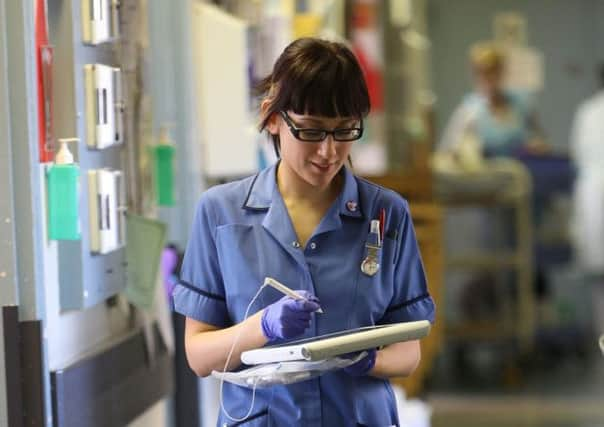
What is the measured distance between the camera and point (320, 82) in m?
1.96

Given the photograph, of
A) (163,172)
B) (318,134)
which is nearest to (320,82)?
(318,134)

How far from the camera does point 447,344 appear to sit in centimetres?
823

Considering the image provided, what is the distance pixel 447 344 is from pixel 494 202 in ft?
3.99

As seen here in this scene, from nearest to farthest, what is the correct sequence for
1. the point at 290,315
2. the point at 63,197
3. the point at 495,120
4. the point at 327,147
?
1. the point at 290,315
2. the point at 327,147
3. the point at 63,197
4. the point at 495,120

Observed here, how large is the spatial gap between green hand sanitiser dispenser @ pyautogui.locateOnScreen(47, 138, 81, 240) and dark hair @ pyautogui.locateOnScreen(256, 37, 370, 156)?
43 cm

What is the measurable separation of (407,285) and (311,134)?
32cm

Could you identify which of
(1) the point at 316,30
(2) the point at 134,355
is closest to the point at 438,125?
(1) the point at 316,30

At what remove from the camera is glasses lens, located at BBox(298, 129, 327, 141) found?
1979 millimetres

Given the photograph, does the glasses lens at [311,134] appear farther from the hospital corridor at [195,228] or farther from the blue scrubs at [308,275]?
the blue scrubs at [308,275]

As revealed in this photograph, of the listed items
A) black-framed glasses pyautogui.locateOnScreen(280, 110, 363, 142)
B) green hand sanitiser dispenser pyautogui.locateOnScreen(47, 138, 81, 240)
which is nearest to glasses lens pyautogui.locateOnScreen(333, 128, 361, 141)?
black-framed glasses pyautogui.locateOnScreen(280, 110, 363, 142)

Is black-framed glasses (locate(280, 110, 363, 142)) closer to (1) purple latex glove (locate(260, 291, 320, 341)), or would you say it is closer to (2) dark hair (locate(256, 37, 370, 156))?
(2) dark hair (locate(256, 37, 370, 156))

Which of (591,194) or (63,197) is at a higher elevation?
(63,197)

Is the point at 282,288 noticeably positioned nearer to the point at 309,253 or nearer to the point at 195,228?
the point at 309,253

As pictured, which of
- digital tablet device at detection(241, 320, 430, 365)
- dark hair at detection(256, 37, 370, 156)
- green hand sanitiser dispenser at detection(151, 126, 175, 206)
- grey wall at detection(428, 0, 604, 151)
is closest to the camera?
digital tablet device at detection(241, 320, 430, 365)
